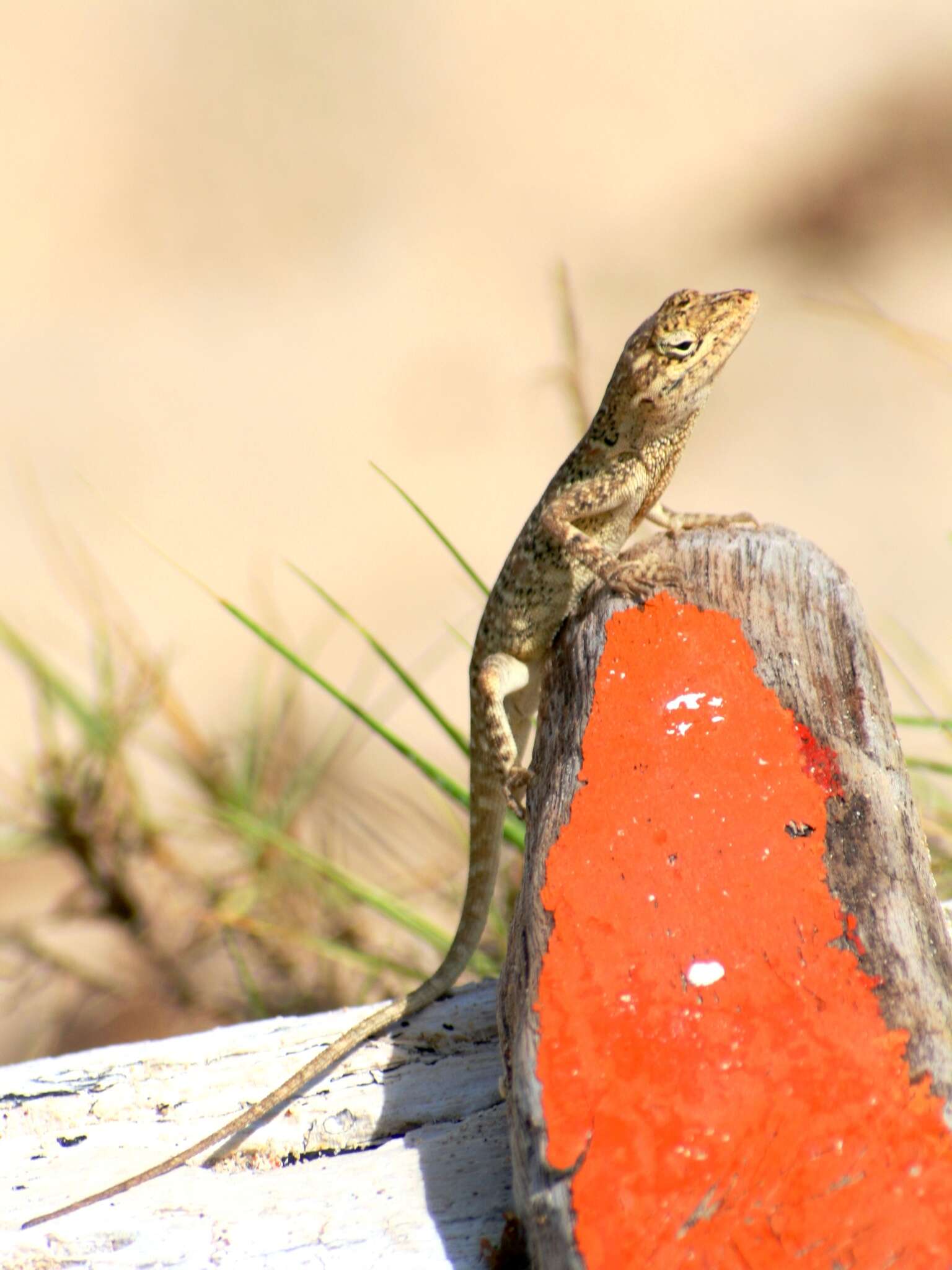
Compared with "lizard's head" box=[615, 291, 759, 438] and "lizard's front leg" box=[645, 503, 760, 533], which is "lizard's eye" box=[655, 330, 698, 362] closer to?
"lizard's head" box=[615, 291, 759, 438]

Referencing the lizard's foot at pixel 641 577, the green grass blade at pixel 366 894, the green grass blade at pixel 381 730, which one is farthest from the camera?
the green grass blade at pixel 366 894

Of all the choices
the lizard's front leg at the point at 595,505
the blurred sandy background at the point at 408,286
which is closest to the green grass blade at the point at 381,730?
the lizard's front leg at the point at 595,505

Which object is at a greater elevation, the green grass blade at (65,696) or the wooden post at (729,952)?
the green grass blade at (65,696)

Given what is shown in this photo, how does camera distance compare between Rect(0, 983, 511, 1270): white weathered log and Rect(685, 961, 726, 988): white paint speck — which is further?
Rect(0, 983, 511, 1270): white weathered log

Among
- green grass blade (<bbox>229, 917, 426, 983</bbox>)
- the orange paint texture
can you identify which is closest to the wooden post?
the orange paint texture

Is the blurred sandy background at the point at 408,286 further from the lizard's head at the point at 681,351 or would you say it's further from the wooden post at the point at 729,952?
the wooden post at the point at 729,952

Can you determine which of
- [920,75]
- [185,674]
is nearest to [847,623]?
[185,674]

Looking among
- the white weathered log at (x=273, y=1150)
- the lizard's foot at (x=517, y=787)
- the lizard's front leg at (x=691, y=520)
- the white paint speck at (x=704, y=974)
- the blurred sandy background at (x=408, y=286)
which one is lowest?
the white weathered log at (x=273, y=1150)

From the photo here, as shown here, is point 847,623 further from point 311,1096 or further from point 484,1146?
point 311,1096

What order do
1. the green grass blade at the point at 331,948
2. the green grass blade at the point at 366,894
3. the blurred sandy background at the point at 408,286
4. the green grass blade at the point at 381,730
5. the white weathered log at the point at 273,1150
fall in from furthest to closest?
the blurred sandy background at the point at 408,286 → the green grass blade at the point at 331,948 → the green grass blade at the point at 366,894 → the green grass blade at the point at 381,730 → the white weathered log at the point at 273,1150
